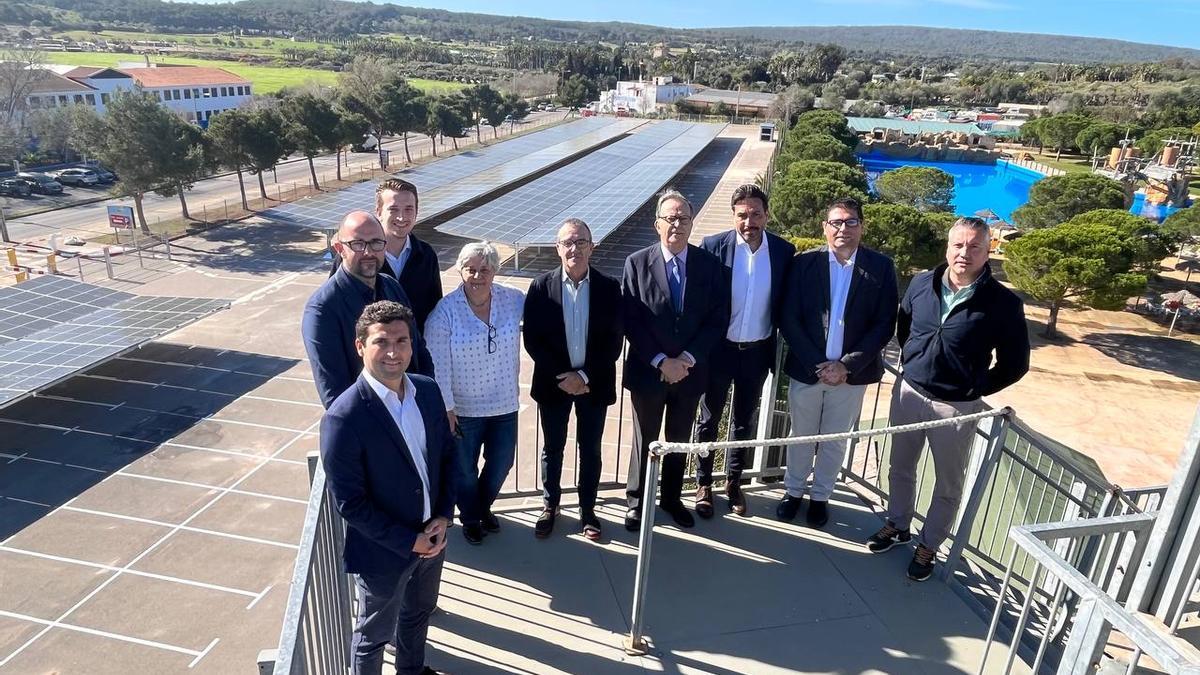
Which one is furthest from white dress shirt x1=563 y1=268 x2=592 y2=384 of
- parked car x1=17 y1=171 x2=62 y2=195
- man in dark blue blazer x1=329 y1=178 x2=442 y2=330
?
parked car x1=17 y1=171 x2=62 y2=195

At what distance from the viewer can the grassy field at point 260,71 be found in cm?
7819

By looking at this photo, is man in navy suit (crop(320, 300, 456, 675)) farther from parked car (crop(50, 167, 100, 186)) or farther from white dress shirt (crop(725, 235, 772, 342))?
parked car (crop(50, 167, 100, 186))

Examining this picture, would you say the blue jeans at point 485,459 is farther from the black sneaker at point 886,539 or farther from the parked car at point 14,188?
the parked car at point 14,188

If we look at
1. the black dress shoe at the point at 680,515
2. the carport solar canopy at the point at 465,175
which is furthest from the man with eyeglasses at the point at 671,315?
the carport solar canopy at the point at 465,175

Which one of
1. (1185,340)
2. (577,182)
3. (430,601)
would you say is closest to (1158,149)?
(1185,340)

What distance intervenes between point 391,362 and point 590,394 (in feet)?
5.05

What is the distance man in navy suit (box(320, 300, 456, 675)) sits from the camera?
261cm

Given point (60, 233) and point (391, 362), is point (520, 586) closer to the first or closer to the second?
point (391, 362)

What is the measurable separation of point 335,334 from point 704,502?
236cm

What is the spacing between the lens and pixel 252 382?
48.9 feet

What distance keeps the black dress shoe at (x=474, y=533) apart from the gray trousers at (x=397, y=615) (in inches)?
35.1

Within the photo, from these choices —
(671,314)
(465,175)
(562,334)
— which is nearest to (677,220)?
(671,314)

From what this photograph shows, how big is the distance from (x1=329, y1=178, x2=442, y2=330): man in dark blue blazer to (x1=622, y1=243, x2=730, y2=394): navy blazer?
113 cm

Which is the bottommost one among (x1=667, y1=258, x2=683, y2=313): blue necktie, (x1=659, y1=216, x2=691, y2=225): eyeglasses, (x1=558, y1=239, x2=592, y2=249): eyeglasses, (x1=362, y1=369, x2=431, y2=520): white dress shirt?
(x1=362, y1=369, x2=431, y2=520): white dress shirt
